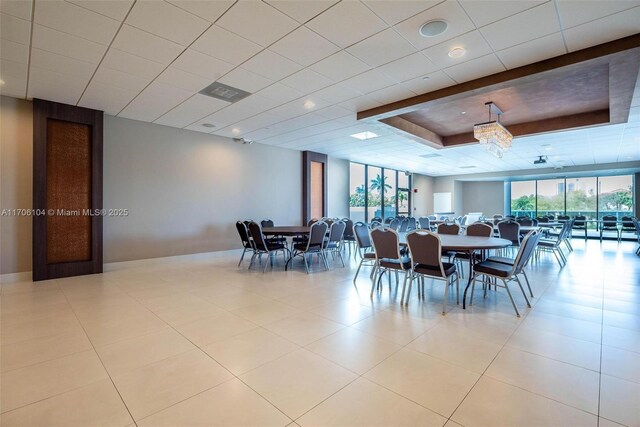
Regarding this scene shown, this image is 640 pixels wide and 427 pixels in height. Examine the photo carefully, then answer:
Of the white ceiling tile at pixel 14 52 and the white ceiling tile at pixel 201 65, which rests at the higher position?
the white ceiling tile at pixel 201 65

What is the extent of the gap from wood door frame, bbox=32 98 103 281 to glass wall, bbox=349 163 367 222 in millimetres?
8052

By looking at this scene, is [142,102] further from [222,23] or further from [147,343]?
[147,343]

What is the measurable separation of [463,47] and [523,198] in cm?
1514

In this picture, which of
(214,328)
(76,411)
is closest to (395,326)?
(214,328)

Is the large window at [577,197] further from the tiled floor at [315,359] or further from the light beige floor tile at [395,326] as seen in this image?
the light beige floor tile at [395,326]

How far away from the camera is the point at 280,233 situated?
230 inches

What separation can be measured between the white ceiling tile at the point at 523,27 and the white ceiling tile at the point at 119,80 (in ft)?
14.6

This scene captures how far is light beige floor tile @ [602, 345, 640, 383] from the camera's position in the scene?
6.91 ft

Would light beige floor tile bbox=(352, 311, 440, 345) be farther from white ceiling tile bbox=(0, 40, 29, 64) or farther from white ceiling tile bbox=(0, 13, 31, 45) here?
white ceiling tile bbox=(0, 40, 29, 64)

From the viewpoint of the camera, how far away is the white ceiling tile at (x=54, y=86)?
4.09 metres

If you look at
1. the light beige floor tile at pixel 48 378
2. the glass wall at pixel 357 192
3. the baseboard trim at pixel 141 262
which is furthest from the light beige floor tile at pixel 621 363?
the glass wall at pixel 357 192

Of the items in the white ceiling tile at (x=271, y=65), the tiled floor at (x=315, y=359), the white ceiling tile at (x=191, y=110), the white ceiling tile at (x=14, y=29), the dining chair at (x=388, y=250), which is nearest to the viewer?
the tiled floor at (x=315, y=359)

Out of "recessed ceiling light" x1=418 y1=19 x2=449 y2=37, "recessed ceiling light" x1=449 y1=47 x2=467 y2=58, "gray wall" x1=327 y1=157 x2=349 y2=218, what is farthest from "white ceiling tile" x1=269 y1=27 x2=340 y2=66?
"gray wall" x1=327 y1=157 x2=349 y2=218

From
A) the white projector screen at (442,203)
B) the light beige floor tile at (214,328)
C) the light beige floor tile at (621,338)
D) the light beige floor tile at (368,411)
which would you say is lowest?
the light beige floor tile at (214,328)
